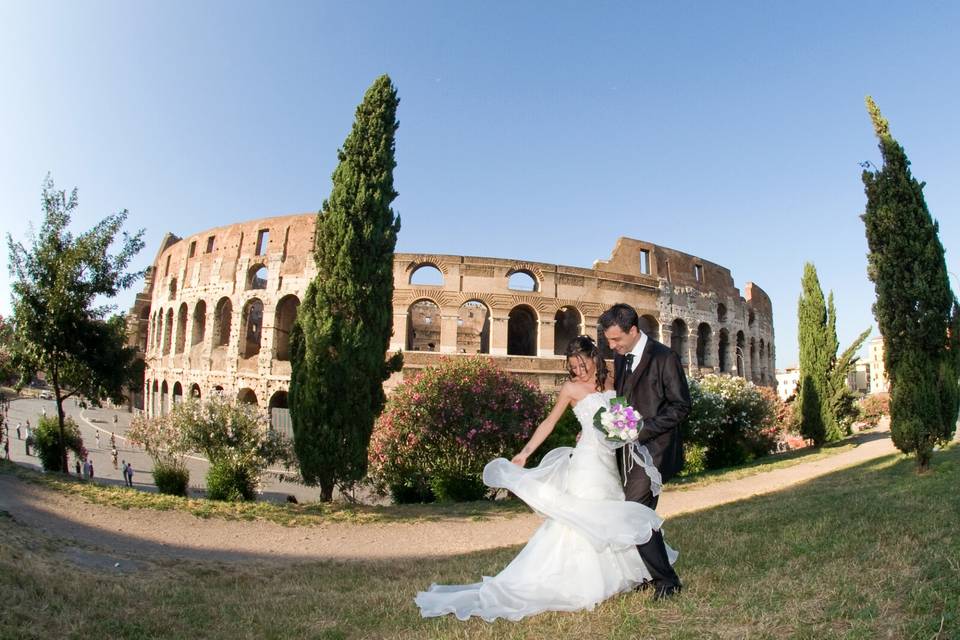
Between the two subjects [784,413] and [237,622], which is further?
[784,413]

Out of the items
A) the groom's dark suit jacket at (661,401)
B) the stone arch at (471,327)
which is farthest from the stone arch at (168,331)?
the groom's dark suit jacket at (661,401)

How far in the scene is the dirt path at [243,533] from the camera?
27.6ft

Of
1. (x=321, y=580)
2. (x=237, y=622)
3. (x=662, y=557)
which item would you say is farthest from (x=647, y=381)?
→ (x=321, y=580)

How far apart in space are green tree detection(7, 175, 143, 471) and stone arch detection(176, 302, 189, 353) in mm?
15519

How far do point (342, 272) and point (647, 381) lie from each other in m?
9.92

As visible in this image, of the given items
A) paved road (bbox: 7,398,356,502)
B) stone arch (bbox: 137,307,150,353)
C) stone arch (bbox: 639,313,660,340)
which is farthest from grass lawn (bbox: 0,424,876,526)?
stone arch (bbox: 137,307,150,353)

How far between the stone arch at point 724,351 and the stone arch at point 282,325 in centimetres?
2246

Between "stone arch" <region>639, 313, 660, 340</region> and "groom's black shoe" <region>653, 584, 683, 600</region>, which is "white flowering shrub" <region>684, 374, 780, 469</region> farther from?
"groom's black shoe" <region>653, 584, 683, 600</region>

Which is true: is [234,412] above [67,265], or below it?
below

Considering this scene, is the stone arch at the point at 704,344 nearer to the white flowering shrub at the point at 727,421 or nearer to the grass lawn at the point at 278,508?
the white flowering shrub at the point at 727,421

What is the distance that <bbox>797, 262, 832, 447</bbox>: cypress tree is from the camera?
21.4 meters

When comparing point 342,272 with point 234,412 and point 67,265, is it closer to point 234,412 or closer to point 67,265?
point 234,412

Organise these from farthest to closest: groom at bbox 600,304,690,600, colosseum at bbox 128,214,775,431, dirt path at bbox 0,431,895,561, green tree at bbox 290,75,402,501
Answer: colosseum at bbox 128,214,775,431, green tree at bbox 290,75,402,501, dirt path at bbox 0,431,895,561, groom at bbox 600,304,690,600

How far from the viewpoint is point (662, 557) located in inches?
155
